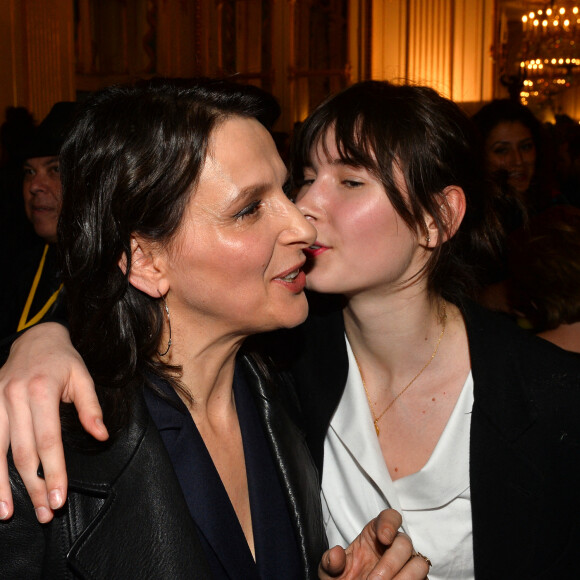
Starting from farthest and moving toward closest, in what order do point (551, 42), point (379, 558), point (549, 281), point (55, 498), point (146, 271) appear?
point (551, 42), point (549, 281), point (146, 271), point (379, 558), point (55, 498)

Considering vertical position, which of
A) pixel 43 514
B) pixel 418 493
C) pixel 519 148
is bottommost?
pixel 418 493

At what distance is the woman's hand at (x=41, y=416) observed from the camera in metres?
1.13

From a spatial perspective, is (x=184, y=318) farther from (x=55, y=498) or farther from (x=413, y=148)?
(x=413, y=148)

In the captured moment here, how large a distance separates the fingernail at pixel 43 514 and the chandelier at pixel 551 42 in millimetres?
8675

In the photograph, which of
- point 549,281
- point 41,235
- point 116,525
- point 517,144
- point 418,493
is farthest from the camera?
point 517,144

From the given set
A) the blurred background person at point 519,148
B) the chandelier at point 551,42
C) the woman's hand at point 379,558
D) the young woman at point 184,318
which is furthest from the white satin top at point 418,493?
the chandelier at point 551,42

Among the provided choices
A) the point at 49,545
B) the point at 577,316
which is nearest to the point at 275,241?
the point at 49,545

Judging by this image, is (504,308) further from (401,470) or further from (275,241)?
(275,241)

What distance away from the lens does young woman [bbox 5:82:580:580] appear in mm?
1686

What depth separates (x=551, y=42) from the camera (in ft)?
29.6

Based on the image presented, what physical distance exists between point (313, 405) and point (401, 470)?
29 cm

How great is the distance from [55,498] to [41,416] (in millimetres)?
139

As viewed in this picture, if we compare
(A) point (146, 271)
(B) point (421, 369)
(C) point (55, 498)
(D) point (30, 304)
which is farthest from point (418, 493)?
(D) point (30, 304)

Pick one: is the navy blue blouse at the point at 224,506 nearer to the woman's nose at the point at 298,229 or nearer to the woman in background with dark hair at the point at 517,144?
the woman's nose at the point at 298,229
